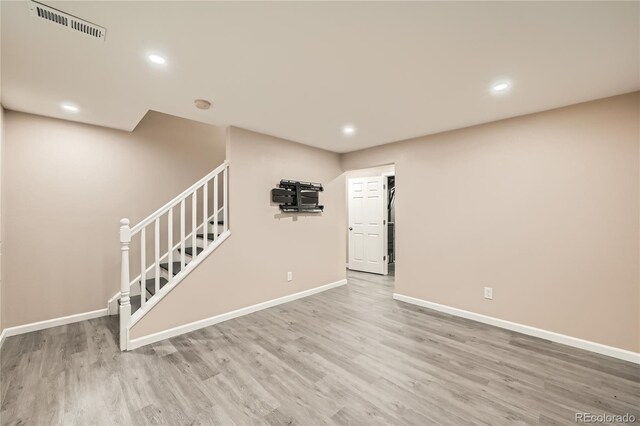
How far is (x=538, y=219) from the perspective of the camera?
279 cm

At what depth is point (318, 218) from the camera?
14.3 ft

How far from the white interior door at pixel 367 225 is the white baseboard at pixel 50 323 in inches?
171

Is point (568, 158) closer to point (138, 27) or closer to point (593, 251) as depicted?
point (593, 251)

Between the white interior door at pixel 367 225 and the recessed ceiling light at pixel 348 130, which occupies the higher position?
the recessed ceiling light at pixel 348 130

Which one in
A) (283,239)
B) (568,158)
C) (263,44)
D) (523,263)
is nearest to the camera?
(263,44)

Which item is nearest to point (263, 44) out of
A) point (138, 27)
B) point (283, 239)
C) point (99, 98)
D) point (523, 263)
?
point (138, 27)

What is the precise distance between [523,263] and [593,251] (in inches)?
22.1

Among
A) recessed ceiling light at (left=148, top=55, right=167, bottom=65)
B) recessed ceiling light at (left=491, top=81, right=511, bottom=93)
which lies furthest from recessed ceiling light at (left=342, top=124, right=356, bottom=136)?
recessed ceiling light at (left=148, top=55, right=167, bottom=65)

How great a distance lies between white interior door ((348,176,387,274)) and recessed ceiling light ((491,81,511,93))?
3132 mm
